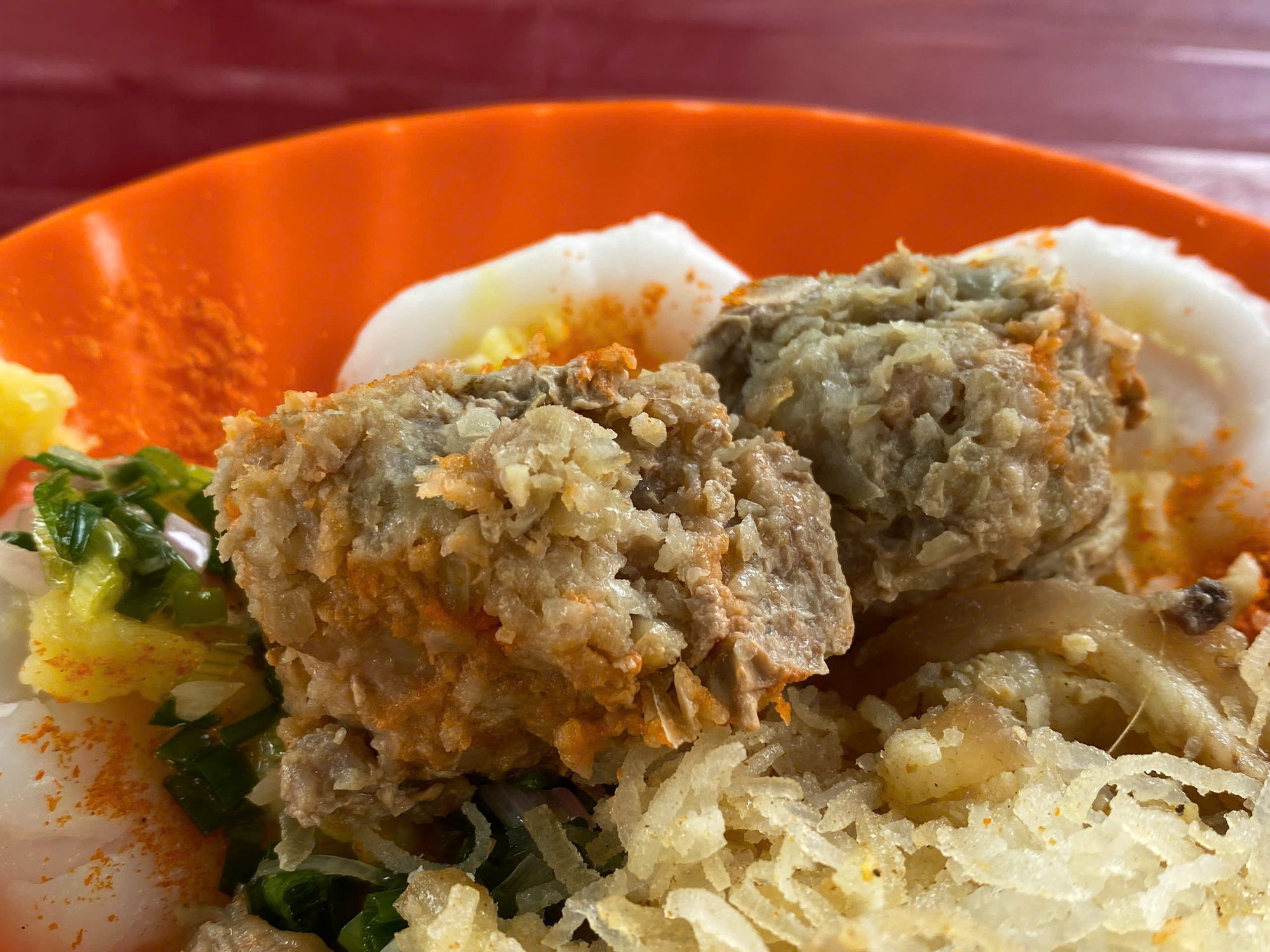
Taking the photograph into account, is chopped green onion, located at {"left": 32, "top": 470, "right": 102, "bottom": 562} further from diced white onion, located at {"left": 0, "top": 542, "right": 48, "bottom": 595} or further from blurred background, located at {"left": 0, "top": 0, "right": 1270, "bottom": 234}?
blurred background, located at {"left": 0, "top": 0, "right": 1270, "bottom": 234}

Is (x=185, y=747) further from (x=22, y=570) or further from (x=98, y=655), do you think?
(x=22, y=570)

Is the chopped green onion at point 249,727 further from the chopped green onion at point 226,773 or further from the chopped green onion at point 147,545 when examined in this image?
the chopped green onion at point 147,545

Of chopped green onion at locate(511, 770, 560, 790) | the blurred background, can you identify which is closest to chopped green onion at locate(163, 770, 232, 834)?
chopped green onion at locate(511, 770, 560, 790)

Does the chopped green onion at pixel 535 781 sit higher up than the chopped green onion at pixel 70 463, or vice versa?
the chopped green onion at pixel 70 463

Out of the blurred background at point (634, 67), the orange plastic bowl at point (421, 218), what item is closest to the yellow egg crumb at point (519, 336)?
the orange plastic bowl at point (421, 218)

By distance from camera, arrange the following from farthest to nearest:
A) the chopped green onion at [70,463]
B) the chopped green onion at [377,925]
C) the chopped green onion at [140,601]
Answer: the chopped green onion at [70,463]
the chopped green onion at [140,601]
the chopped green onion at [377,925]

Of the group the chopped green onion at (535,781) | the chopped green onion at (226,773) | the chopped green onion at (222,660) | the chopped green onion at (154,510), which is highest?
the chopped green onion at (154,510)

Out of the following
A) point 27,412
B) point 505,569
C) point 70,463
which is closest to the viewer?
point 505,569

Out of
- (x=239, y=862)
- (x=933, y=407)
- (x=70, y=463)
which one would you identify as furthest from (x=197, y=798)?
(x=933, y=407)
